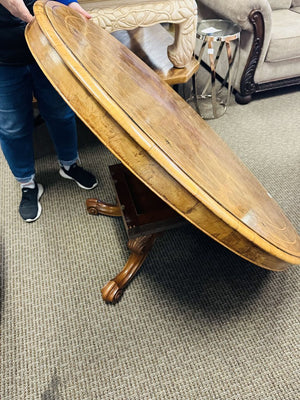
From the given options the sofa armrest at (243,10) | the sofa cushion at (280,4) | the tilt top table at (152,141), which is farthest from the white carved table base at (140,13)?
the sofa cushion at (280,4)

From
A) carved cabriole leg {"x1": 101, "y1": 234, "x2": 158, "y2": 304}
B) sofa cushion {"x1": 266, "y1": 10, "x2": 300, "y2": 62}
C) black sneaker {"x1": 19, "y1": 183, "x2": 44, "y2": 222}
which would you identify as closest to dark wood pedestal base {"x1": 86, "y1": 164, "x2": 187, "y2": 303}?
carved cabriole leg {"x1": 101, "y1": 234, "x2": 158, "y2": 304}

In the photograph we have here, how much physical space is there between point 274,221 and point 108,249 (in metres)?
0.69

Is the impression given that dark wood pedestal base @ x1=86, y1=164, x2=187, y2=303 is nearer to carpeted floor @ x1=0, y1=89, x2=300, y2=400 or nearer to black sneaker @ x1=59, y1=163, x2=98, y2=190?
carpeted floor @ x1=0, y1=89, x2=300, y2=400

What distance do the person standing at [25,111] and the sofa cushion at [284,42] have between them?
146 cm

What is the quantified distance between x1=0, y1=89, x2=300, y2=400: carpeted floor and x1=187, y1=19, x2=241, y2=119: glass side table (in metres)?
0.93

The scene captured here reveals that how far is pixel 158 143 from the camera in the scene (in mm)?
605

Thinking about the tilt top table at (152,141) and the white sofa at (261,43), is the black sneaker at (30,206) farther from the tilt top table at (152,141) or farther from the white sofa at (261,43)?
the white sofa at (261,43)

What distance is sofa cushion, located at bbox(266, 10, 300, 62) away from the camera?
1.95 meters

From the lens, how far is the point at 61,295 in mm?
1123

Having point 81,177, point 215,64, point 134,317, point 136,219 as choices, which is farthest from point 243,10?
point 134,317

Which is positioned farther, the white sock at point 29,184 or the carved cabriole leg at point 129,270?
the white sock at point 29,184

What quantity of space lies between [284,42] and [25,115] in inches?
67.9

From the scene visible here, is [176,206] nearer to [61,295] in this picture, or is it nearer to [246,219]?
[246,219]

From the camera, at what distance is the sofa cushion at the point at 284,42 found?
1.95 meters
